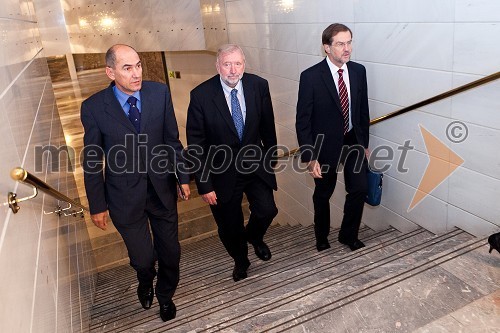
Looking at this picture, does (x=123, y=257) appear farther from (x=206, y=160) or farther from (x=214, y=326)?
(x=214, y=326)

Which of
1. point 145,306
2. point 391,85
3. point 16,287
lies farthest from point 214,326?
point 391,85

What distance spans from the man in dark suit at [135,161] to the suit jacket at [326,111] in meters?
1.11

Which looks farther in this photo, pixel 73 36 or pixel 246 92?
pixel 73 36

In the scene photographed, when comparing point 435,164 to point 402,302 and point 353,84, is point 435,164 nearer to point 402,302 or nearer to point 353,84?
point 353,84

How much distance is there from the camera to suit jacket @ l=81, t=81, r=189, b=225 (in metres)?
2.91

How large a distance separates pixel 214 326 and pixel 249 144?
4.42 feet

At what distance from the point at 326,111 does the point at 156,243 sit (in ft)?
5.50

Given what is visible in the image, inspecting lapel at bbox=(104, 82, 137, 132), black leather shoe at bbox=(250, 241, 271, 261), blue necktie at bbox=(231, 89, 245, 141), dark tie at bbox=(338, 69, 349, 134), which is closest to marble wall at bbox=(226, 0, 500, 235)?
dark tie at bbox=(338, 69, 349, 134)

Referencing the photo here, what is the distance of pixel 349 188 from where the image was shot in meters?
3.79

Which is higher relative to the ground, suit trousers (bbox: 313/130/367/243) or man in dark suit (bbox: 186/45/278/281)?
man in dark suit (bbox: 186/45/278/281)

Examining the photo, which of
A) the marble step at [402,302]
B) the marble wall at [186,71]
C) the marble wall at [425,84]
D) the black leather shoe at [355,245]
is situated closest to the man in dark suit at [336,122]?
the black leather shoe at [355,245]

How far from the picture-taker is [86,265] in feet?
14.1

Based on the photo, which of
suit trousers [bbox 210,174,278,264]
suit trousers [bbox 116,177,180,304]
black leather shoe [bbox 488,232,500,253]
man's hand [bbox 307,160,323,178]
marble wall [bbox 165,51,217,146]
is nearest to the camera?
black leather shoe [bbox 488,232,500,253]

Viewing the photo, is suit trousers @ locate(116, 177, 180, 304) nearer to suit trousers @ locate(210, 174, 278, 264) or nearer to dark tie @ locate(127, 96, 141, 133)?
dark tie @ locate(127, 96, 141, 133)
